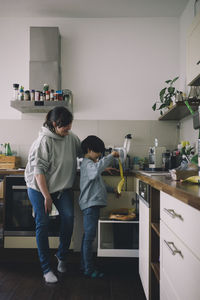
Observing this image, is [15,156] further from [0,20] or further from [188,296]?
[188,296]

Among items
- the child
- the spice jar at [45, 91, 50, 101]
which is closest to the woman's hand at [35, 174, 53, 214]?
the child

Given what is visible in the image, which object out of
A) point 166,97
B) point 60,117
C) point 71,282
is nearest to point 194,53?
point 166,97

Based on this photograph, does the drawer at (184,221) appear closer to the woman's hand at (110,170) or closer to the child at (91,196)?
the child at (91,196)

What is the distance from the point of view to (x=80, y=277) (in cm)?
215

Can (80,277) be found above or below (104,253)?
below

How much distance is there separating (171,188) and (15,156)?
7.14 feet

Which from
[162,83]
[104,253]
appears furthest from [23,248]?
[162,83]

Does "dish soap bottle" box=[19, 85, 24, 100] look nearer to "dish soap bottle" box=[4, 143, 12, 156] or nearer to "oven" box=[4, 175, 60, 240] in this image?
"dish soap bottle" box=[4, 143, 12, 156]

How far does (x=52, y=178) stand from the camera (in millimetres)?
2111

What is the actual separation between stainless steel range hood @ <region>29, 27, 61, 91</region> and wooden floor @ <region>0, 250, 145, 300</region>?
1.77 meters

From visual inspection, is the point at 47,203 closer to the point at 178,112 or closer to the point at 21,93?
the point at 21,93

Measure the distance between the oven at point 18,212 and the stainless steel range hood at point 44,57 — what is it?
111 cm

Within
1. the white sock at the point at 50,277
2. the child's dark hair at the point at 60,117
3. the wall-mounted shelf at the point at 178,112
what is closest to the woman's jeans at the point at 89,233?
the white sock at the point at 50,277

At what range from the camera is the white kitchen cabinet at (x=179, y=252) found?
0.88 m
